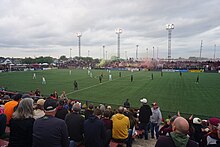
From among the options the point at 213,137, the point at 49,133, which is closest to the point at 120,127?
the point at 213,137

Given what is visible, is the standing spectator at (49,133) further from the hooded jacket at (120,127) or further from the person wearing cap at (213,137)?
the person wearing cap at (213,137)

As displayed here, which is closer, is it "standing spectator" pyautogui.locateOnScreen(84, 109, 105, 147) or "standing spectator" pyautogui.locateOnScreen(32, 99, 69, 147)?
"standing spectator" pyautogui.locateOnScreen(32, 99, 69, 147)

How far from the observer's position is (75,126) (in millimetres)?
4637

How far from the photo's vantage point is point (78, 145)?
486 cm

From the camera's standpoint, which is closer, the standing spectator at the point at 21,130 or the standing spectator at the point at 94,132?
the standing spectator at the point at 21,130

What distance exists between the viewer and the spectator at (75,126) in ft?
15.2

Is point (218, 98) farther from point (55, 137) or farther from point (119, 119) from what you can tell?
point (55, 137)

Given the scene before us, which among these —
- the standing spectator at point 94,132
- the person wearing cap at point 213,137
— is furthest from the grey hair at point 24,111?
the person wearing cap at point 213,137

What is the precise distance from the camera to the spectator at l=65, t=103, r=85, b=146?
4.63 meters

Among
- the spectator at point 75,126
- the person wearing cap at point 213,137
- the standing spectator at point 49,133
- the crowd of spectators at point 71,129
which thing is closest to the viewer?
the crowd of spectators at point 71,129

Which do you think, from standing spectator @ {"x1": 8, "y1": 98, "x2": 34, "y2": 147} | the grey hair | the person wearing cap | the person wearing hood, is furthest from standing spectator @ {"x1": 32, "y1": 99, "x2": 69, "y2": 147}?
the person wearing cap

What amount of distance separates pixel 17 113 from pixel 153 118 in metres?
6.12

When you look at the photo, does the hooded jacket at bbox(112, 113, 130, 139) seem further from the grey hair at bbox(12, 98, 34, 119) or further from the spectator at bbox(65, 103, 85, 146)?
the grey hair at bbox(12, 98, 34, 119)

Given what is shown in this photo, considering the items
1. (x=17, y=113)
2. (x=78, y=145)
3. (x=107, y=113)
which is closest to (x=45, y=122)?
(x=17, y=113)
